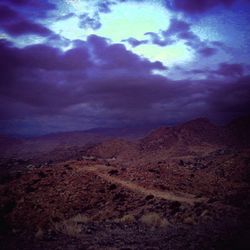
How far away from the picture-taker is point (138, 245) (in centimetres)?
1263

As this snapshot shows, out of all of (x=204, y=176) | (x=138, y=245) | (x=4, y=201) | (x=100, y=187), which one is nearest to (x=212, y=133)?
(x=204, y=176)

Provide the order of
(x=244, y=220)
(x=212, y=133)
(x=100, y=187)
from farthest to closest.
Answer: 1. (x=212, y=133)
2. (x=100, y=187)
3. (x=244, y=220)

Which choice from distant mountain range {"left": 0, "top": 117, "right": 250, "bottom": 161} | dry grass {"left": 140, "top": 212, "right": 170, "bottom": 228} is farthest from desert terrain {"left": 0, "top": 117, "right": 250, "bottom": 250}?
distant mountain range {"left": 0, "top": 117, "right": 250, "bottom": 161}

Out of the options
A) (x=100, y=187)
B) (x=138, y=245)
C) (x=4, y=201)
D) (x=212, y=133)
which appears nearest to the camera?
(x=138, y=245)

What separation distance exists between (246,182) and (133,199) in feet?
48.5

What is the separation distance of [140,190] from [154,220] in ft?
29.4

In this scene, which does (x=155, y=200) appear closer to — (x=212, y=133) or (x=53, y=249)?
(x=53, y=249)

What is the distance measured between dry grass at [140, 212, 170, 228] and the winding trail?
5.09m

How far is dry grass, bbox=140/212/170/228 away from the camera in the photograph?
1631 cm

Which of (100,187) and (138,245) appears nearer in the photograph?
(138,245)

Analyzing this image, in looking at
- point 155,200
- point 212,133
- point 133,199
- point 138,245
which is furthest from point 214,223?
point 212,133

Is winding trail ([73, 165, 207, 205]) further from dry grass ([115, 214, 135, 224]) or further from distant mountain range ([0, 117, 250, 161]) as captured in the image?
distant mountain range ([0, 117, 250, 161])

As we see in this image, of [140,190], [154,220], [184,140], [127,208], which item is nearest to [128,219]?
[154,220]

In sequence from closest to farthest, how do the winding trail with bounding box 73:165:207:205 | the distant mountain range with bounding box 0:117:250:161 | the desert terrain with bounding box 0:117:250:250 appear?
the desert terrain with bounding box 0:117:250:250 < the winding trail with bounding box 73:165:207:205 < the distant mountain range with bounding box 0:117:250:161
